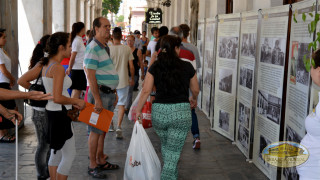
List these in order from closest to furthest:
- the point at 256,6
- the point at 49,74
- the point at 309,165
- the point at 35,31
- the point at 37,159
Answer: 1. the point at 309,165
2. the point at 49,74
3. the point at 37,159
4. the point at 256,6
5. the point at 35,31

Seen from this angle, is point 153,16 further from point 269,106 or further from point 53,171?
point 53,171

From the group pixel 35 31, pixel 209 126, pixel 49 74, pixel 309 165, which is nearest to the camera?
pixel 309 165

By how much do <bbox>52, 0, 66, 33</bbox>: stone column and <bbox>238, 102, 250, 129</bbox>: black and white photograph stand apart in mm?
9327

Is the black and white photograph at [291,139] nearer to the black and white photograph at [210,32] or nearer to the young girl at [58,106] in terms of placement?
the young girl at [58,106]

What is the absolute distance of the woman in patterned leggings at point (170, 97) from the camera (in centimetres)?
450

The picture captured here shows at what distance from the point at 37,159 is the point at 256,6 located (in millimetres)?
4199

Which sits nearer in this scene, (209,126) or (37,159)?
(37,159)

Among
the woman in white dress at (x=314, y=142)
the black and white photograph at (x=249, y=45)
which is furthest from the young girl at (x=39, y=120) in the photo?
the black and white photograph at (x=249, y=45)

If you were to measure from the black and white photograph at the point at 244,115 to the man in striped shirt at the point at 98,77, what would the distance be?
6.60ft

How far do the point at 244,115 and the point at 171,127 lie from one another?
A: 2.18 m

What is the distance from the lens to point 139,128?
4.65m

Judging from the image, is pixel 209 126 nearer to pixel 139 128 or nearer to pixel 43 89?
pixel 139 128

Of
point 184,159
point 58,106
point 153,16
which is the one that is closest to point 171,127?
point 58,106

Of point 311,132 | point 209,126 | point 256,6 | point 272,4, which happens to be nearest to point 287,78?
point 272,4
